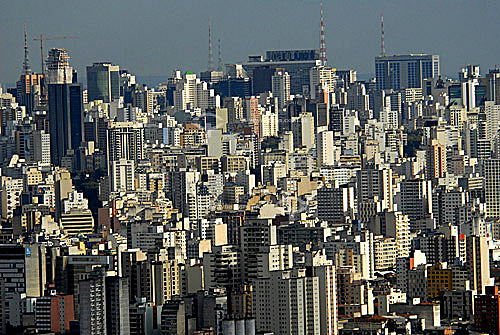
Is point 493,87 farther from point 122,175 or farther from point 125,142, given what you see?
point 122,175

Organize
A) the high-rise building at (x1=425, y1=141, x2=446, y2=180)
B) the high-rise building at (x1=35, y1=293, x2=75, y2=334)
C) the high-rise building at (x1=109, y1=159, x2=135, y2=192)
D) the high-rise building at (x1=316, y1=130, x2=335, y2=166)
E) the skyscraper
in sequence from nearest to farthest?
the high-rise building at (x1=35, y1=293, x2=75, y2=334) → the high-rise building at (x1=109, y1=159, x2=135, y2=192) → the high-rise building at (x1=425, y1=141, x2=446, y2=180) → the high-rise building at (x1=316, y1=130, x2=335, y2=166) → the skyscraper

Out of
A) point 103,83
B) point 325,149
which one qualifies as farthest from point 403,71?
point 325,149

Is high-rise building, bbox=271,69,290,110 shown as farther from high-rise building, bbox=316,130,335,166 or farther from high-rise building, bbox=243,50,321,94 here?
high-rise building, bbox=316,130,335,166

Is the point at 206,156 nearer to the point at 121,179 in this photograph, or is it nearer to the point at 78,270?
the point at 121,179

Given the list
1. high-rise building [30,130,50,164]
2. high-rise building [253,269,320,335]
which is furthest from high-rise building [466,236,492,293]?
high-rise building [30,130,50,164]

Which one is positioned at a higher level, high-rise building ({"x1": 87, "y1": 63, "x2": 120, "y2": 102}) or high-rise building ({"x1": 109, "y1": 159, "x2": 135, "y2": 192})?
high-rise building ({"x1": 87, "y1": 63, "x2": 120, "y2": 102})

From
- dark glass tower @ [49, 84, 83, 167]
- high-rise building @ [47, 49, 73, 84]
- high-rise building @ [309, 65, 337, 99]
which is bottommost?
dark glass tower @ [49, 84, 83, 167]
